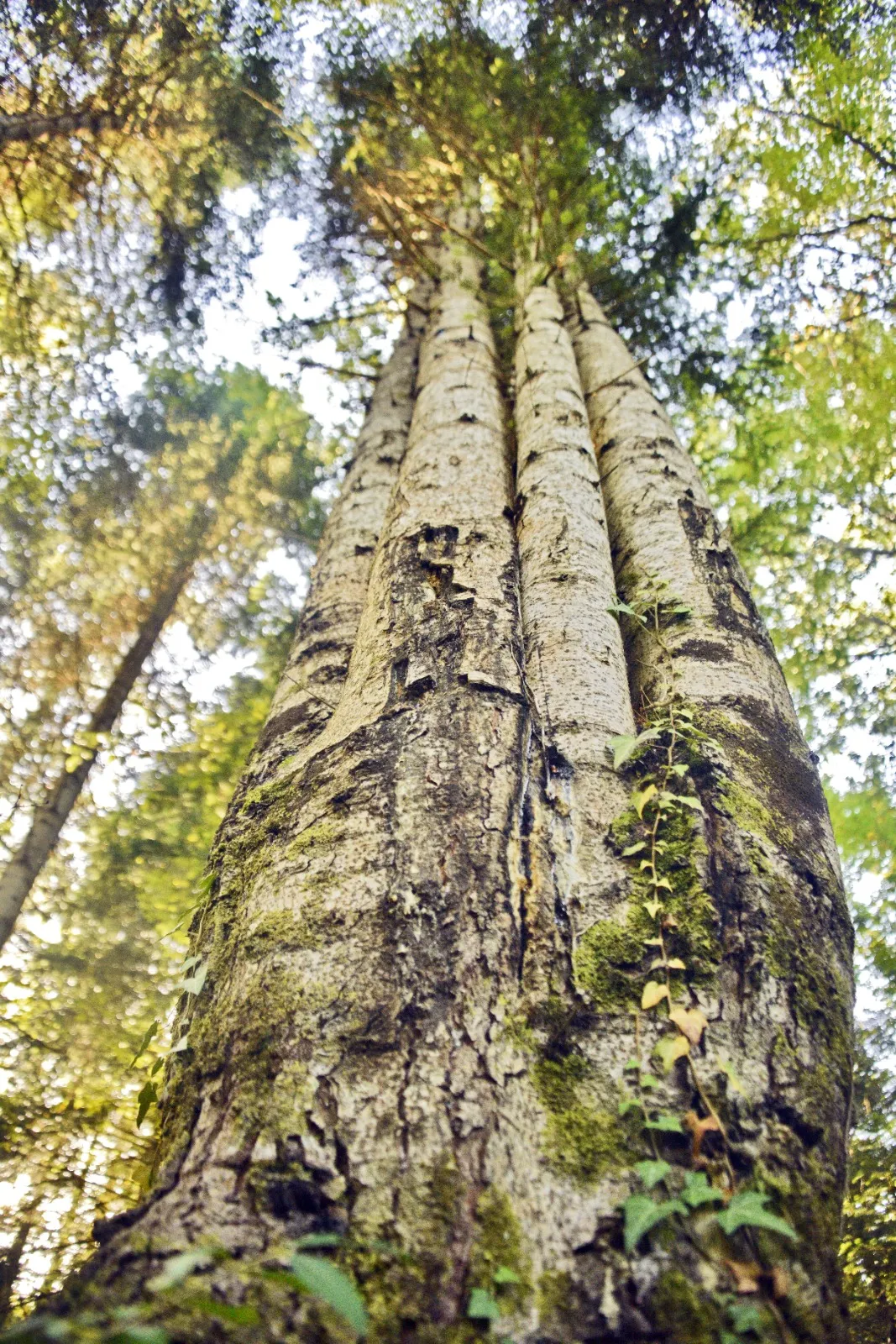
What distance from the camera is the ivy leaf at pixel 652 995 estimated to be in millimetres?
1328

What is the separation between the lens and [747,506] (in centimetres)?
712

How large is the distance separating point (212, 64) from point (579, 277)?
11.7 ft

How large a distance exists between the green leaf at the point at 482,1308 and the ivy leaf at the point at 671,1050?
0.46m

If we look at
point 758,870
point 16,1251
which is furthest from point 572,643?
point 16,1251

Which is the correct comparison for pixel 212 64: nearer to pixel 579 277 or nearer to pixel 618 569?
pixel 579 277

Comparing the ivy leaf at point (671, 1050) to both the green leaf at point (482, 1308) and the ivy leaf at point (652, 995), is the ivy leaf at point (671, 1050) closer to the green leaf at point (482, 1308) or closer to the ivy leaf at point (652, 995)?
the ivy leaf at point (652, 995)

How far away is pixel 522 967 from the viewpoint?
1.39 meters

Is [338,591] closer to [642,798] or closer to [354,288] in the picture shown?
[642,798]

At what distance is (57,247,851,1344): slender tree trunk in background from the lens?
1.04 meters

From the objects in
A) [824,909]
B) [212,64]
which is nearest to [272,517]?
→ [212,64]

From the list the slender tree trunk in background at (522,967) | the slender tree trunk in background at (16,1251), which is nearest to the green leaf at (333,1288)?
the slender tree trunk in background at (522,967)

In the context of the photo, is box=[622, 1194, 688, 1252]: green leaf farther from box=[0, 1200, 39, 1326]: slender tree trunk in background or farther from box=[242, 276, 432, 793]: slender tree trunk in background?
box=[0, 1200, 39, 1326]: slender tree trunk in background

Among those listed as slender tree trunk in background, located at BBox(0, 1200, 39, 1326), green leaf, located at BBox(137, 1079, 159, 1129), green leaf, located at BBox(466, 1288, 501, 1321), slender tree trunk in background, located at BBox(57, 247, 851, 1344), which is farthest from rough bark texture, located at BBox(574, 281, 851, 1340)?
slender tree trunk in background, located at BBox(0, 1200, 39, 1326)

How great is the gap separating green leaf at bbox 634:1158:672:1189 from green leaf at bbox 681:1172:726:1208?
0.11 ft
